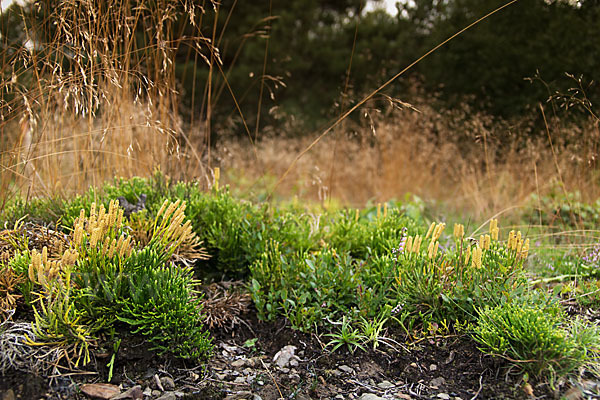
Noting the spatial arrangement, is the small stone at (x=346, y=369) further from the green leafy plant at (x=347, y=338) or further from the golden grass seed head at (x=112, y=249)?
the golden grass seed head at (x=112, y=249)

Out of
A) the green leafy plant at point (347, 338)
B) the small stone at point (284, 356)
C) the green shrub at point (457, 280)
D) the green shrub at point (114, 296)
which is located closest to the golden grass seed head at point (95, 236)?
the green shrub at point (114, 296)

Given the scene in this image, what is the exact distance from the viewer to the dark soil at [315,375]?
170 centimetres

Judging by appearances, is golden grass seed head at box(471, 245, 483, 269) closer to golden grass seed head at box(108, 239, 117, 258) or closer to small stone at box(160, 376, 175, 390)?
small stone at box(160, 376, 175, 390)

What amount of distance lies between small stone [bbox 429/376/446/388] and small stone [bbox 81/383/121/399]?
1199 mm

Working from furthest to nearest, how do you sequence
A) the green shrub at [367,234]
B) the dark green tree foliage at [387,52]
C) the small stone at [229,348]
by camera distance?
the dark green tree foliage at [387,52]
the green shrub at [367,234]
the small stone at [229,348]

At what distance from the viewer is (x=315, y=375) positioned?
6.28 ft

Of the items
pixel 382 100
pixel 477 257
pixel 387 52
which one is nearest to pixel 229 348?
pixel 477 257

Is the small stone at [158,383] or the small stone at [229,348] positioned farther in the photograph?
the small stone at [229,348]

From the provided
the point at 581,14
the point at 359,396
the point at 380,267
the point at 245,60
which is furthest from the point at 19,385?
the point at 245,60

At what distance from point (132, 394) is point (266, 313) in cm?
82

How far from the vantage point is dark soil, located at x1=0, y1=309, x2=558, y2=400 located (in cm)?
170

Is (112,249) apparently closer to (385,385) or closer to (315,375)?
(315,375)

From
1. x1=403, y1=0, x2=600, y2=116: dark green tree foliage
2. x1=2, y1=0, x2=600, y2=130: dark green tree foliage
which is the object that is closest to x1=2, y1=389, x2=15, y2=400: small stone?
x1=2, y1=0, x2=600, y2=130: dark green tree foliage

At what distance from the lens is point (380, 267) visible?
2.33 m
